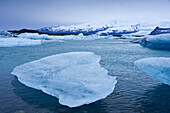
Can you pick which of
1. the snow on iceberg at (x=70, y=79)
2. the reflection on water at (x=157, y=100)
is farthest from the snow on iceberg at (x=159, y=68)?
the snow on iceberg at (x=70, y=79)

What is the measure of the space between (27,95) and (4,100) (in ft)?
2.05

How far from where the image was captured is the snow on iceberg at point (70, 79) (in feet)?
12.2

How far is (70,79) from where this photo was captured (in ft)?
14.5

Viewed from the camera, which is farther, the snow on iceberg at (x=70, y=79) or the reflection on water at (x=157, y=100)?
the reflection on water at (x=157, y=100)

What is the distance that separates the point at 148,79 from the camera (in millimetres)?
6445

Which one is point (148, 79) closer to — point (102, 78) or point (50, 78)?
point (102, 78)

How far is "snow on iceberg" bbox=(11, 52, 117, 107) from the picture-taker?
371cm

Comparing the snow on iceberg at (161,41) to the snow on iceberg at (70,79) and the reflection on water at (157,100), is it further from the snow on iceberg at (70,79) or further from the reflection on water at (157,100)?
the snow on iceberg at (70,79)

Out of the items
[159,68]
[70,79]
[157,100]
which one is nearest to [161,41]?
[159,68]

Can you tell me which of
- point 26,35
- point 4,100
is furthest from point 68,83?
point 26,35

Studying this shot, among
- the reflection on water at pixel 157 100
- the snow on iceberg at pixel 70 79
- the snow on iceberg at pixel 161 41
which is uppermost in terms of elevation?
the snow on iceberg at pixel 161 41

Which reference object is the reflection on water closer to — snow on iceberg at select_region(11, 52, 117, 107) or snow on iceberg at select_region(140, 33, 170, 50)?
snow on iceberg at select_region(11, 52, 117, 107)

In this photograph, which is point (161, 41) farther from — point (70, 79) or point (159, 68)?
point (70, 79)

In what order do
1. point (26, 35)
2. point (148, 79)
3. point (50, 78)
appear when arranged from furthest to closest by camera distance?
point (26, 35) < point (148, 79) < point (50, 78)
